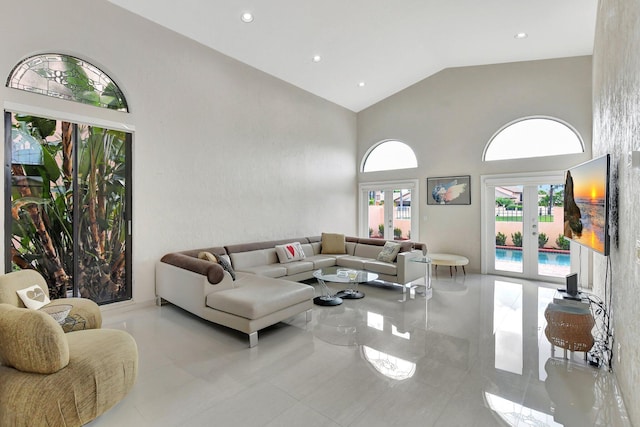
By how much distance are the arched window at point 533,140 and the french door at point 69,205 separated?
679 cm

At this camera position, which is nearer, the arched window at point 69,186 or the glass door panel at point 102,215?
the arched window at point 69,186

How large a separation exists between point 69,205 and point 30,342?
268cm

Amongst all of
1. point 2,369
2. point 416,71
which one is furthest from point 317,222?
point 2,369

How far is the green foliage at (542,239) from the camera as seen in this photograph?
5.92m

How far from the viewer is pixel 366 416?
6.66 feet

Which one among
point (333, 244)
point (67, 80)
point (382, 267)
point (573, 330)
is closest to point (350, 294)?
point (382, 267)

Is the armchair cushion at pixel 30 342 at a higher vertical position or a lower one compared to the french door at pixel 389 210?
lower

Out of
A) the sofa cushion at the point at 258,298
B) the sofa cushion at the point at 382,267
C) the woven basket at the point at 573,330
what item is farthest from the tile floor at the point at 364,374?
the sofa cushion at the point at 382,267

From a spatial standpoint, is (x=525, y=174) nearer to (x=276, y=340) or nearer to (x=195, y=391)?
(x=276, y=340)

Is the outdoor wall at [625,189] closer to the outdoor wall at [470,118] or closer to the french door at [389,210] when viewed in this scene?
the outdoor wall at [470,118]

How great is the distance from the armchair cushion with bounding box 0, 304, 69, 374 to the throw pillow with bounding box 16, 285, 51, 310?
2.84 ft

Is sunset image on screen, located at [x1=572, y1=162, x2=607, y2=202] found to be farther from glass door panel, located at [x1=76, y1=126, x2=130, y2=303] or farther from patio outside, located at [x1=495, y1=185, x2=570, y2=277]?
glass door panel, located at [x1=76, y1=126, x2=130, y2=303]

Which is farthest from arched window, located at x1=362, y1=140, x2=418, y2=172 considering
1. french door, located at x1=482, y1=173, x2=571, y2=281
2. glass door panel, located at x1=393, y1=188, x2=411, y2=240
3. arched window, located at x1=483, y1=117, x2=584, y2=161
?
french door, located at x1=482, y1=173, x2=571, y2=281

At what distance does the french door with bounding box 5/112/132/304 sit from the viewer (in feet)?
11.2
